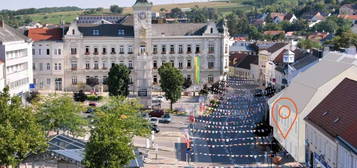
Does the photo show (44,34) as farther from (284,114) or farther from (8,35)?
(284,114)

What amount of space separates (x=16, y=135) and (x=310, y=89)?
21284 millimetres

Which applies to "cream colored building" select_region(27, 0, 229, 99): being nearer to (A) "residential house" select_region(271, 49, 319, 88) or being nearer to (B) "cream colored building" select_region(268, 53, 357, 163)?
(A) "residential house" select_region(271, 49, 319, 88)

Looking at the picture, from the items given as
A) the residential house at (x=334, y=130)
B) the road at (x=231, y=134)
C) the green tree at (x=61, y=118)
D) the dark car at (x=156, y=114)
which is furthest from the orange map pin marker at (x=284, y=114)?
the dark car at (x=156, y=114)

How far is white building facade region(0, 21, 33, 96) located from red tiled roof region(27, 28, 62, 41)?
17.7ft

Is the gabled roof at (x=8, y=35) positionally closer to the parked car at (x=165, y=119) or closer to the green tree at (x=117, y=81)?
the green tree at (x=117, y=81)

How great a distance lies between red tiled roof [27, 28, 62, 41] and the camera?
95688mm

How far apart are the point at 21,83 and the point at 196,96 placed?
22.0 metres

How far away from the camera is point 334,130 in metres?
39.4

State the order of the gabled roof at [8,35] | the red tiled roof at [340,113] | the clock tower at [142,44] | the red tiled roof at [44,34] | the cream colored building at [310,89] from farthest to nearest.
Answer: the red tiled roof at [44,34]
the clock tower at [142,44]
the gabled roof at [8,35]
the cream colored building at [310,89]
the red tiled roof at [340,113]

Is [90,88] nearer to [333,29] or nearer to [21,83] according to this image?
[21,83]

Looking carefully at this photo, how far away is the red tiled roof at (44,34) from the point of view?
95.7 meters

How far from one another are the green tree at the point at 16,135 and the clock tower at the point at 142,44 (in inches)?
2014

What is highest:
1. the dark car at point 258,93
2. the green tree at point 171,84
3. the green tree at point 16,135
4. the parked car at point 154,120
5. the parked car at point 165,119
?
the green tree at point 16,135

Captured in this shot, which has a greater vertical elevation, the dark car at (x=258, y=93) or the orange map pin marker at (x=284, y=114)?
the orange map pin marker at (x=284, y=114)
